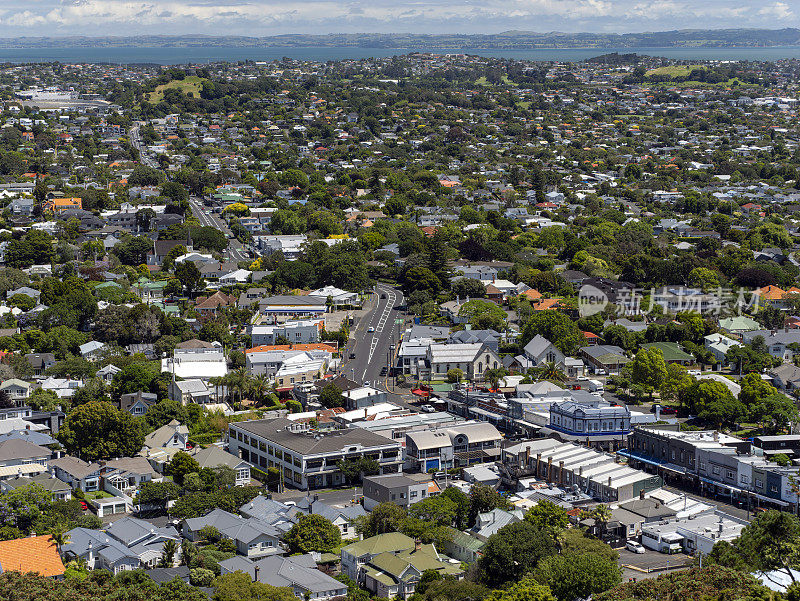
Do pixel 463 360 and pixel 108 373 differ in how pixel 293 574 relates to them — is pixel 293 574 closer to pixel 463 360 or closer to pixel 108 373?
pixel 108 373

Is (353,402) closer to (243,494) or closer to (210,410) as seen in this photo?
(210,410)

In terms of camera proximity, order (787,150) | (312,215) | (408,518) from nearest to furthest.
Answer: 1. (408,518)
2. (312,215)
3. (787,150)

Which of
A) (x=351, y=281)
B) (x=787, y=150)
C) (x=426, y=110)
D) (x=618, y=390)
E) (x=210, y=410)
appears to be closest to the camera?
(x=210, y=410)

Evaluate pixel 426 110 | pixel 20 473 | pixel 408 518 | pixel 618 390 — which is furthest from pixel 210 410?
pixel 426 110

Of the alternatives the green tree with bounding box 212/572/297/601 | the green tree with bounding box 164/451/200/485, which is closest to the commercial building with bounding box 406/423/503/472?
the green tree with bounding box 164/451/200/485

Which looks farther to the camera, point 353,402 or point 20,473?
point 353,402

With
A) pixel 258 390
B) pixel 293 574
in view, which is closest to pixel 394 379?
pixel 258 390
